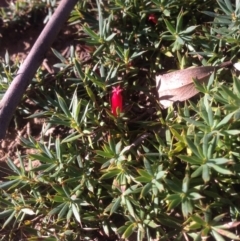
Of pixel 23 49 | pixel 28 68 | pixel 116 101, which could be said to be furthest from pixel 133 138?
pixel 23 49

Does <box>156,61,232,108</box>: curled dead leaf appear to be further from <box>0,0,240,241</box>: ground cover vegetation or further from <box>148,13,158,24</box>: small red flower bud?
<box>148,13,158,24</box>: small red flower bud

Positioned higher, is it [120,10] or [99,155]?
[120,10]

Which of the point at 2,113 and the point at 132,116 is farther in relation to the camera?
the point at 132,116

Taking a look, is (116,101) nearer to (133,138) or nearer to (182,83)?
(133,138)

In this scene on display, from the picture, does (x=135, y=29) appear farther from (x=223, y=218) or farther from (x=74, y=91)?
(x=223, y=218)

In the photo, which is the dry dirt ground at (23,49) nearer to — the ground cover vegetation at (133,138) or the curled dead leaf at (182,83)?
the ground cover vegetation at (133,138)

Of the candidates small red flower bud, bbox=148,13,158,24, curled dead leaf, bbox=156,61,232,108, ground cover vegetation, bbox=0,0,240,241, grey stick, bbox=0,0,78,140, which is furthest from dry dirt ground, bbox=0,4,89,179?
curled dead leaf, bbox=156,61,232,108

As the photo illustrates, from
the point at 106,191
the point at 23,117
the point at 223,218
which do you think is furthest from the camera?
the point at 23,117

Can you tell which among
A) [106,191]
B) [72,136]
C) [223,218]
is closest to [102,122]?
[72,136]
